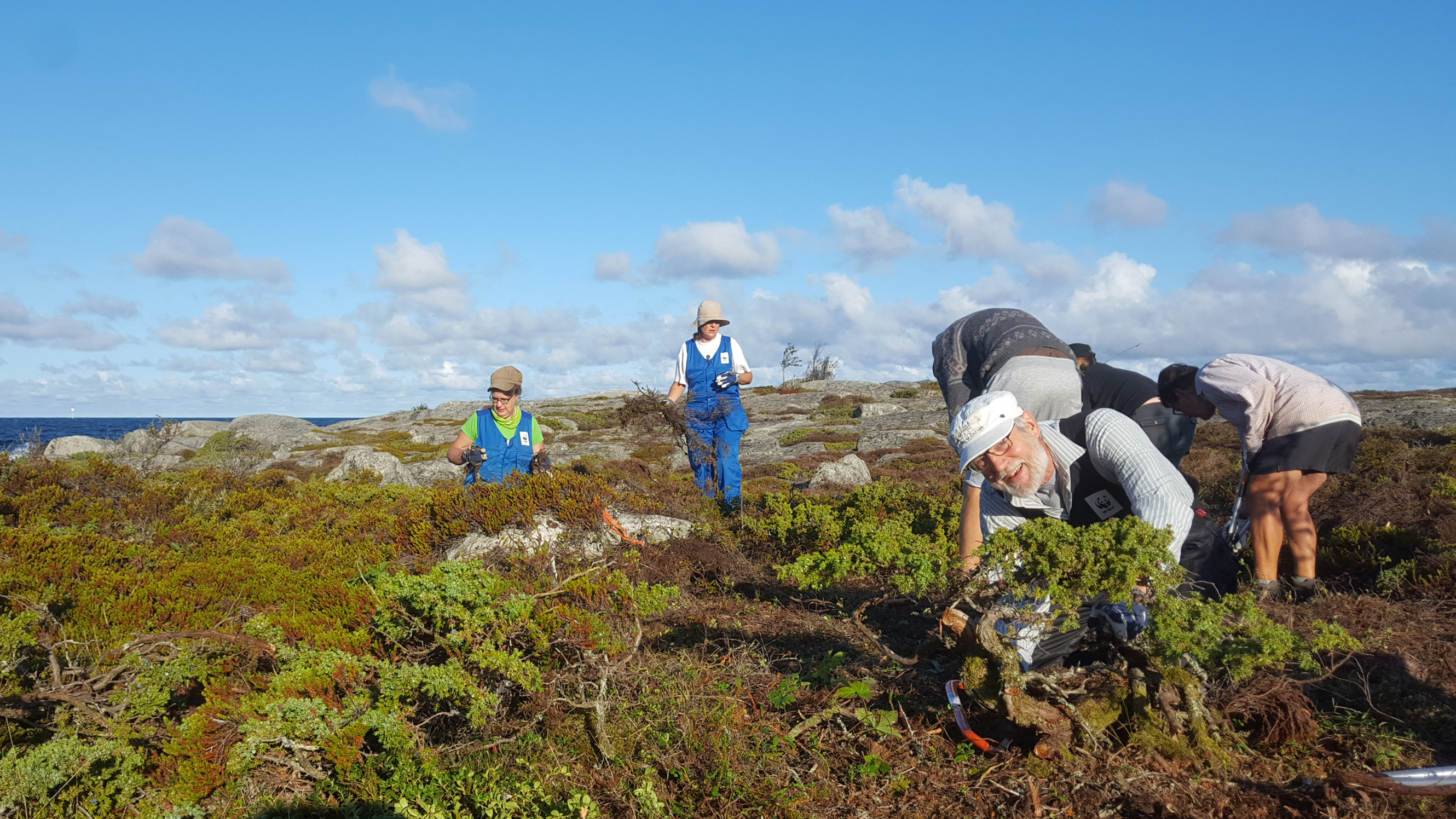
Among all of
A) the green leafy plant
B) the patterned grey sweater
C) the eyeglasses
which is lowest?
the green leafy plant

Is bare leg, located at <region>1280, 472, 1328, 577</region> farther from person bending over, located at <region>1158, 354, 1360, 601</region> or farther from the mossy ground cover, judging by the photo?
the mossy ground cover

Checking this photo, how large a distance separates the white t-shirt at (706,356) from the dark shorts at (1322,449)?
16.4 feet

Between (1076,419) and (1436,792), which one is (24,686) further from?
(1436,792)

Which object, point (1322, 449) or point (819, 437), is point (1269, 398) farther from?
point (819, 437)

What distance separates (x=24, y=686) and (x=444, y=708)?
1922mm

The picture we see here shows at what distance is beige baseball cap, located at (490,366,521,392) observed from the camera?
7285 mm

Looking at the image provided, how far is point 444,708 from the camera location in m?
3.48

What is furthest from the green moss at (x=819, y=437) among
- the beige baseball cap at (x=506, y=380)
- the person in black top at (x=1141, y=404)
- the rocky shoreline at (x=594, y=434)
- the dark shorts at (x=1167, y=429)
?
the dark shorts at (x=1167, y=429)

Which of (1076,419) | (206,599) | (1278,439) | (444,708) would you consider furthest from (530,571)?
(1278,439)

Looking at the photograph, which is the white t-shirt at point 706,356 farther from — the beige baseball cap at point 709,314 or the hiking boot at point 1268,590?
the hiking boot at point 1268,590

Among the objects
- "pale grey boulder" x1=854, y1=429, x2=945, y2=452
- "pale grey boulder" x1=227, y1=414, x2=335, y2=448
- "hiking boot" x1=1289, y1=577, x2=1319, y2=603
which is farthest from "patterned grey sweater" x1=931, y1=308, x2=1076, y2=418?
"pale grey boulder" x1=227, y1=414, x2=335, y2=448

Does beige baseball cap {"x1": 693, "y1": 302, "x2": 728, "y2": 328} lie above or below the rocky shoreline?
above

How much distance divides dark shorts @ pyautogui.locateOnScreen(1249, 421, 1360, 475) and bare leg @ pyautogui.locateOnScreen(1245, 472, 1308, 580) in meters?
0.15

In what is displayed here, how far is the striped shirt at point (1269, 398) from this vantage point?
4914mm
